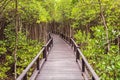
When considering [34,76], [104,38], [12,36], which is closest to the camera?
[34,76]

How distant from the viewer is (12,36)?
87.0 feet

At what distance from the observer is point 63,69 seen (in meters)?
16.1

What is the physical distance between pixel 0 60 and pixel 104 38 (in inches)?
695

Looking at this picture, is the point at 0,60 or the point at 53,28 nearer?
A: the point at 0,60

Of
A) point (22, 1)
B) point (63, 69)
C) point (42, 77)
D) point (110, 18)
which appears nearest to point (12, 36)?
point (22, 1)

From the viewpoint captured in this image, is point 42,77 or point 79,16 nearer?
point 42,77

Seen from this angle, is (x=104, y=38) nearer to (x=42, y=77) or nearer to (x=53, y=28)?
(x=42, y=77)

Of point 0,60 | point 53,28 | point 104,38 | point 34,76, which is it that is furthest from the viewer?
point 53,28

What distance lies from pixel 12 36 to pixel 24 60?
2.82m

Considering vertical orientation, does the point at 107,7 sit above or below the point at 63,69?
above

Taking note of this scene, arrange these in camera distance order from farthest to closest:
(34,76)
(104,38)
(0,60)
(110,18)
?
(0,60)
(110,18)
(104,38)
(34,76)

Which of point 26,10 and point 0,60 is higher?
point 26,10

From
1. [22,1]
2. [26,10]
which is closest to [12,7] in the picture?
[22,1]

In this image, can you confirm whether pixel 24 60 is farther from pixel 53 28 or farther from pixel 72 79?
pixel 53 28
